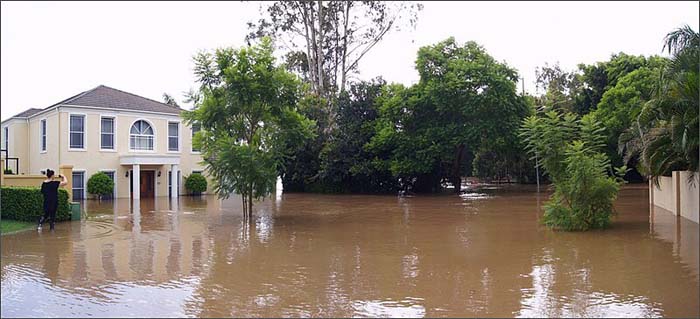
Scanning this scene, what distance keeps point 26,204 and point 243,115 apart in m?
6.74

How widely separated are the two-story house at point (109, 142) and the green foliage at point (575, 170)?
77.5 feet

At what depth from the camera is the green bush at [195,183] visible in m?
36.4

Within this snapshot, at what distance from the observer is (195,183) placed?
3653 cm

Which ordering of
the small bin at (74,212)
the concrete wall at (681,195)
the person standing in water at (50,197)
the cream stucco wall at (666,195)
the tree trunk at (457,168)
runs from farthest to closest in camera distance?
the tree trunk at (457,168), the cream stucco wall at (666,195), the small bin at (74,212), the concrete wall at (681,195), the person standing in water at (50,197)

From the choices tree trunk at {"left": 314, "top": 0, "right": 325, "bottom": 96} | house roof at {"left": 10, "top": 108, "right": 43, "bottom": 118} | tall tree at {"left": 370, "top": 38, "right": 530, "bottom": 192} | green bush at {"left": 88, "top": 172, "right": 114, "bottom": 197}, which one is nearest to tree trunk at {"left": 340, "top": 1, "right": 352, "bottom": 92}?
tree trunk at {"left": 314, "top": 0, "right": 325, "bottom": 96}

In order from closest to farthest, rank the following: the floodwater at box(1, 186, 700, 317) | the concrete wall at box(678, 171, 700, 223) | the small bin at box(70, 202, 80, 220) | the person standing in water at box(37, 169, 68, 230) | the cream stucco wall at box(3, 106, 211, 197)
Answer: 1. the floodwater at box(1, 186, 700, 317)
2. the person standing in water at box(37, 169, 68, 230)
3. the concrete wall at box(678, 171, 700, 223)
4. the small bin at box(70, 202, 80, 220)
5. the cream stucco wall at box(3, 106, 211, 197)

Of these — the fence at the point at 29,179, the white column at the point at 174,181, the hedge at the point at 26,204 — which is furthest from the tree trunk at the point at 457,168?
the hedge at the point at 26,204

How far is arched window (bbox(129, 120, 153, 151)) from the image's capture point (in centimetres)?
3400

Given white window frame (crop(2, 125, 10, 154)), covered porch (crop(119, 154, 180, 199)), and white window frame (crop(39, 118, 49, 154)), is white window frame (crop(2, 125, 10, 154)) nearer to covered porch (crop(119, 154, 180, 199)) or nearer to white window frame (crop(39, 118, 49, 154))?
white window frame (crop(39, 118, 49, 154))

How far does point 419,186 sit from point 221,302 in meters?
30.3

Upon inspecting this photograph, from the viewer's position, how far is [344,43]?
40.0 metres

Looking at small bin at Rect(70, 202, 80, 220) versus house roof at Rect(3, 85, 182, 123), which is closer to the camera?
small bin at Rect(70, 202, 80, 220)

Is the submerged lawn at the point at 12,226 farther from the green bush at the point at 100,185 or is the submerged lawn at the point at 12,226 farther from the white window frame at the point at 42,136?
the white window frame at the point at 42,136

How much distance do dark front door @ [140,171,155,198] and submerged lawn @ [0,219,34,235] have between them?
57.9ft
